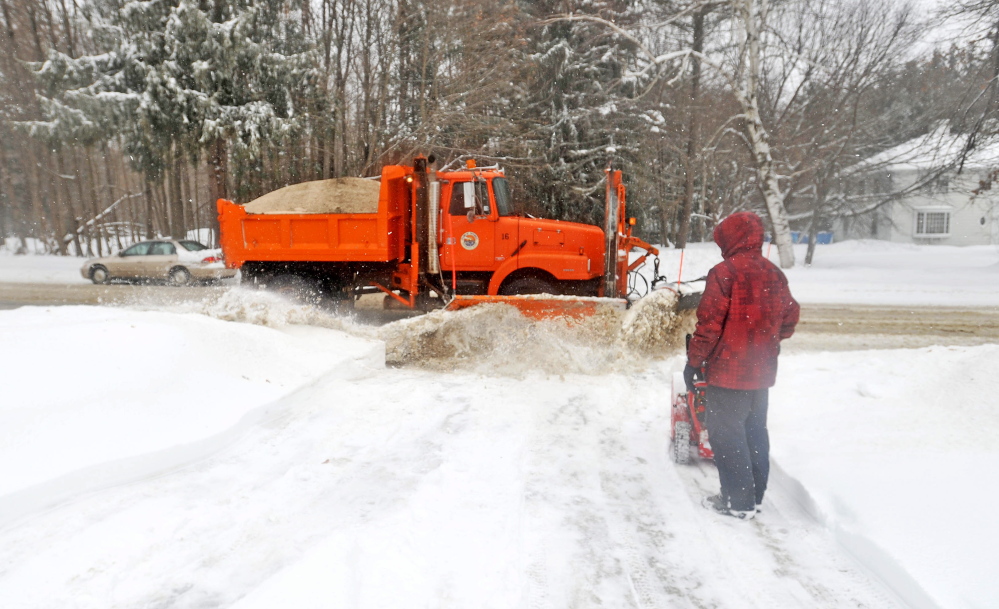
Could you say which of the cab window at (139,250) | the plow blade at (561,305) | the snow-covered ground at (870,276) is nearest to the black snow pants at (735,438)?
the plow blade at (561,305)

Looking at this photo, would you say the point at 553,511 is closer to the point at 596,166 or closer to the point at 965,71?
the point at 965,71

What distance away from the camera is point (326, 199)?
10.1 m

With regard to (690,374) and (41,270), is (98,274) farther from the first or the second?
(690,374)

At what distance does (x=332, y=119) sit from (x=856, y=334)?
53.0 ft

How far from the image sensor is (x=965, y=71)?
12484 mm

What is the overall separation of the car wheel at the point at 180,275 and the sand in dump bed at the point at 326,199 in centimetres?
808

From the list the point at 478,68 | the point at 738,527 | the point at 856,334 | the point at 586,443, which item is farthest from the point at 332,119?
the point at 738,527

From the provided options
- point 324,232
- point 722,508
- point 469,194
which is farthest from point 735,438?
point 324,232

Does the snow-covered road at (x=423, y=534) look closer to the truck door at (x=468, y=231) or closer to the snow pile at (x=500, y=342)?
the snow pile at (x=500, y=342)

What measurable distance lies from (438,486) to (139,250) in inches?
681

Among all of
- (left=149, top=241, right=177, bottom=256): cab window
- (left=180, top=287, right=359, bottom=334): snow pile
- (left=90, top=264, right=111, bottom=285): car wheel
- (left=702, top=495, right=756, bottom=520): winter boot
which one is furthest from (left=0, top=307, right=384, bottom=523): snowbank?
(left=90, top=264, right=111, bottom=285): car wheel

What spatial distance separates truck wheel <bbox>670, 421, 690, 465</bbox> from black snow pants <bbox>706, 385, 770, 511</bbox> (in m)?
0.63

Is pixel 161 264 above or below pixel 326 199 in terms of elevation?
below

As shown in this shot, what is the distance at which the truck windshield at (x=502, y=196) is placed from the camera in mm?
9016
